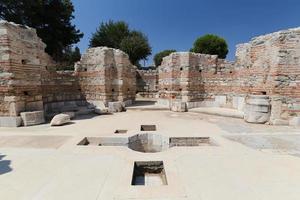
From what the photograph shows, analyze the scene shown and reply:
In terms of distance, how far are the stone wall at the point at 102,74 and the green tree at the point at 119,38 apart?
53.2 ft

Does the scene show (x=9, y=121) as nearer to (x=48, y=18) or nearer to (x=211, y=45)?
(x=48, y=18)

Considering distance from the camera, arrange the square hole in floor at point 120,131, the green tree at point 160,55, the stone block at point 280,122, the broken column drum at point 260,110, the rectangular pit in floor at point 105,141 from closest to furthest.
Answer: the rectangular pit in floor at point 105,141 < the square hole in floor at point 120,131 < the stone block at point 280,122 < the broken column drum at point 260,110 < the green tree at point 160,55

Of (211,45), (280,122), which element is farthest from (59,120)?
(211,45)

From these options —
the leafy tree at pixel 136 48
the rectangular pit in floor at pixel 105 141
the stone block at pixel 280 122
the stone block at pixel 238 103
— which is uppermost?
the leafy tree at pixel 136 48

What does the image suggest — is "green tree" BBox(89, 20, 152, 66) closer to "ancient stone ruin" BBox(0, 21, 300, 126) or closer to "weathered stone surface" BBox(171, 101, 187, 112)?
"ancient stone ruin" BBox(0, 21, 300, 126)

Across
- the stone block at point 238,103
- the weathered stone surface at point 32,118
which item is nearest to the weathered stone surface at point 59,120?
the weathered stone surface at point 32,118

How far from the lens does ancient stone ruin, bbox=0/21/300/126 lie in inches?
260

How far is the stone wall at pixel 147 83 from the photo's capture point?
18.2 meters

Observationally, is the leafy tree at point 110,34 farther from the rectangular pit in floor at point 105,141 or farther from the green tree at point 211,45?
the rectangular pit in floor at point 105,141

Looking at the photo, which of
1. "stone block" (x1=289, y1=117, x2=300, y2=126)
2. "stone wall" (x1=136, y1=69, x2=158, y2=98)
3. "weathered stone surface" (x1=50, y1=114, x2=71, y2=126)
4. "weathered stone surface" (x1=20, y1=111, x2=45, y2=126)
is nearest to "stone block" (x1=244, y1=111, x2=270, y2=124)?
"stone block" (x1=289, y1=117, x2=300, y2=126)

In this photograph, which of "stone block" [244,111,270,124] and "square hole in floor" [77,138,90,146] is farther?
"stone block" [244,111,270,124]

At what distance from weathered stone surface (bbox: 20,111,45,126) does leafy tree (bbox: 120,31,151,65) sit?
20646 mm

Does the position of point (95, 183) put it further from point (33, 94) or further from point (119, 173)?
point (33, 94)

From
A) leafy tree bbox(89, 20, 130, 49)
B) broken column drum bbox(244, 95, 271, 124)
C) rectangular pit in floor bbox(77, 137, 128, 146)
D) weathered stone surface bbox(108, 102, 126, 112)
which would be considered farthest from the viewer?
leafy tree bbox(89, 20, 130, 49)
